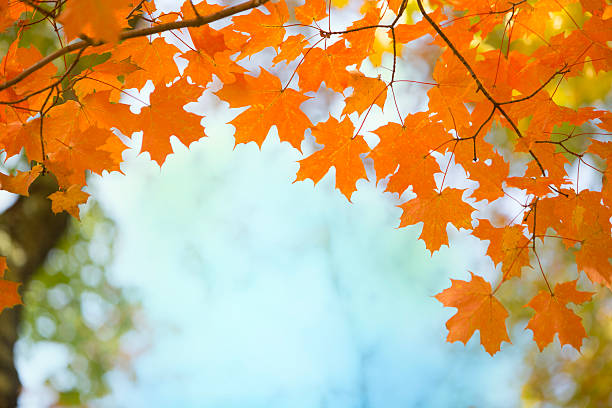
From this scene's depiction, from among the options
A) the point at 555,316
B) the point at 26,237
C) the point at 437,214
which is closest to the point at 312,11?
the point at 437,214

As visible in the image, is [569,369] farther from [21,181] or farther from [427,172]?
[21,181]

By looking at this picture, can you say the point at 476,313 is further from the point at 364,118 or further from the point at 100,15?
the point at 100,15

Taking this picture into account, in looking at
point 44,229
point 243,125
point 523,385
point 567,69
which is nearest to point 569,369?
point 523,385

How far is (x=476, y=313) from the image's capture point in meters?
1.11

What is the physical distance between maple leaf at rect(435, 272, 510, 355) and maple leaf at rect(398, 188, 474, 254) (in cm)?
12

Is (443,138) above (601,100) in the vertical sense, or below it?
below

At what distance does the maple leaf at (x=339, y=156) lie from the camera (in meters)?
1.04

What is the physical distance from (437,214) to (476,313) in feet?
0.89

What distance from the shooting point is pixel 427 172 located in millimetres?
A: 1087

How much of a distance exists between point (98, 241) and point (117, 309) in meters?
0.65

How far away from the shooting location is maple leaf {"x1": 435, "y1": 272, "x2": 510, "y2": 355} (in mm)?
1082

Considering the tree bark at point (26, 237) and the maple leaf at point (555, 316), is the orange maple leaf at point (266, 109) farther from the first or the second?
the tree bark at point (26, 237)

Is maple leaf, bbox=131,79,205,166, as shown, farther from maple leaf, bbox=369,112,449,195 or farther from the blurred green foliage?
the blurred green foliage

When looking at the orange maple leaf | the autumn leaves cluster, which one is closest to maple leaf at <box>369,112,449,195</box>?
the autumn leaves cluster
